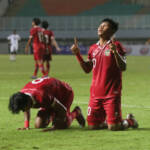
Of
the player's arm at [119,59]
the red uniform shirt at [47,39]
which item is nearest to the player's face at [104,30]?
the player's arm at [119,59]

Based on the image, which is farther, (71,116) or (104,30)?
(71,116)

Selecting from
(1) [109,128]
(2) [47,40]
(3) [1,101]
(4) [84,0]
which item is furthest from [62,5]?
(1) [109,128]

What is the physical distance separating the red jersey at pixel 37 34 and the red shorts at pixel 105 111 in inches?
420

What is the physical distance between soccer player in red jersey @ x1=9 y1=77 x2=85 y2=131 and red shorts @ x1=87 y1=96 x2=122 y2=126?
0.38 metres

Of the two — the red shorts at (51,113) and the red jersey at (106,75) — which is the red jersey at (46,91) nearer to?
the red shorts at (51,113)

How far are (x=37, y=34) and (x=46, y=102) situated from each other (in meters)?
11.1

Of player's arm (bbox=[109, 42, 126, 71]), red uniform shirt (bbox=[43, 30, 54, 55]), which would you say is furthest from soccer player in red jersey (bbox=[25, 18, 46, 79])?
player's arm (bbox=[109, 42, 126, 71])

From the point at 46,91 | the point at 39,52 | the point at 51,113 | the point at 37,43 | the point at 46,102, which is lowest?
the point at 51,113

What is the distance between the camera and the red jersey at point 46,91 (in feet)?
22.5

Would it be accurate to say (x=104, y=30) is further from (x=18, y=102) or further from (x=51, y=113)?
(x=18, y=102)

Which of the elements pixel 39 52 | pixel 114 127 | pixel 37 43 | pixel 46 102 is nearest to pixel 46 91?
pixel 46 102

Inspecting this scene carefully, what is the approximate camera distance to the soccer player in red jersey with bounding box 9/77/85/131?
6605mm

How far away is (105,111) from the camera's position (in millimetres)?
7367

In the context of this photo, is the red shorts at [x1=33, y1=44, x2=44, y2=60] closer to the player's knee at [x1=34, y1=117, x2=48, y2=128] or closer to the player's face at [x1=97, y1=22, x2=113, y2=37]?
the player's knee at [x1=34, y1=117, x2=48, y2=128]
